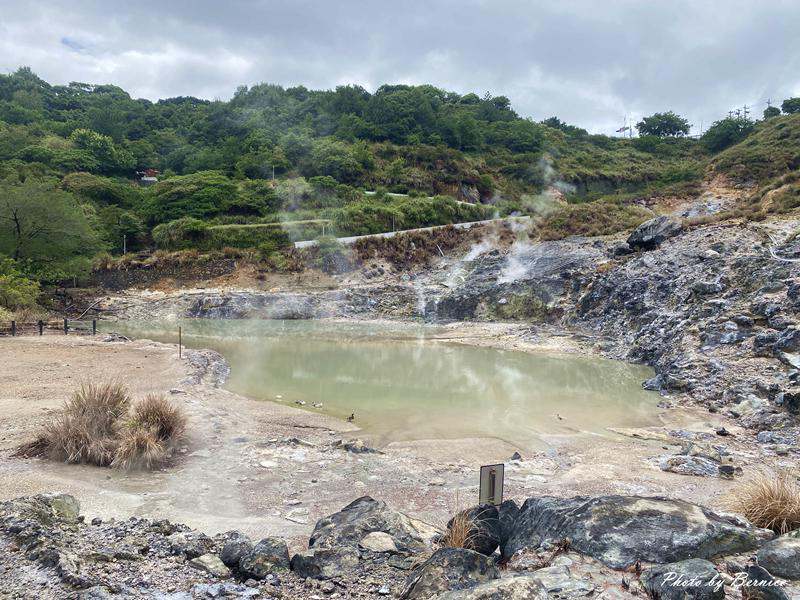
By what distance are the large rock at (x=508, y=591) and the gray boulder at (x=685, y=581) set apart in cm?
78

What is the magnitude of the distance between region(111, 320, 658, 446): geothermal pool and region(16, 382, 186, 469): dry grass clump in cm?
387

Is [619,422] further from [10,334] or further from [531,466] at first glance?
[10,334]

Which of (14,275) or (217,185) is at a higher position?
(217,185)

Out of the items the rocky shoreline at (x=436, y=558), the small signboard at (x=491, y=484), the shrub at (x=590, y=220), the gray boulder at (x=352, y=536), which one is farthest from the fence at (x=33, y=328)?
the shrub at (x=590, y=220)

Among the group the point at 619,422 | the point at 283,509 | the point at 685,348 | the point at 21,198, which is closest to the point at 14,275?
the point at 21,198

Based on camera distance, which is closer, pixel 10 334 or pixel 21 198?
pixel 10 334

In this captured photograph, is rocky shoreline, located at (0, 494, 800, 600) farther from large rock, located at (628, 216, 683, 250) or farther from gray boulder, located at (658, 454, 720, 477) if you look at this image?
large rock, located at (628, 216, 683, 250)

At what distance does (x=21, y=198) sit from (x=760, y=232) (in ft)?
121

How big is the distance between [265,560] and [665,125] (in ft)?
308

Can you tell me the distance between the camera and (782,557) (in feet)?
11.0

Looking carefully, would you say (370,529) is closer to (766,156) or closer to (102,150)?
(766,156)

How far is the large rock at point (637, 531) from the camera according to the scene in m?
3.70

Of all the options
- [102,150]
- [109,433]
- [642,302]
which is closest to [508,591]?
[109,433]

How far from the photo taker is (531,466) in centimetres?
817
